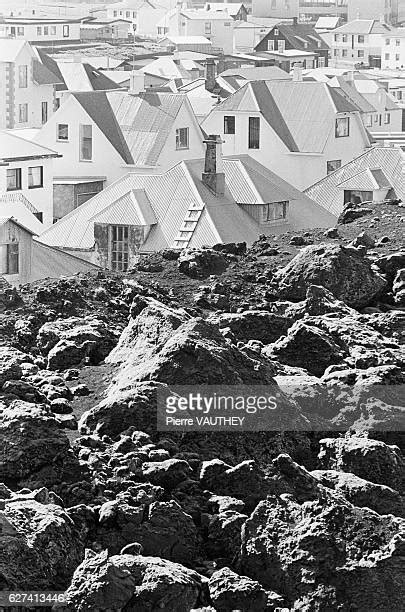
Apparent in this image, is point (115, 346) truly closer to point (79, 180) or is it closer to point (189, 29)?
point (79, 180)

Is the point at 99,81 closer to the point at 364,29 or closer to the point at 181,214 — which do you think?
the point at 181,214

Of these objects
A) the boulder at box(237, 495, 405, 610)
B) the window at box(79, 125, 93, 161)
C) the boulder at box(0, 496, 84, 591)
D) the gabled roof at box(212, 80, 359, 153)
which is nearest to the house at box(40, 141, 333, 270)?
the window at box(79, 125, 93, 161)

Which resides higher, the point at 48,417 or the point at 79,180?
the point at 48,417

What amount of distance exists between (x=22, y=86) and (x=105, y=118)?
68.0ft

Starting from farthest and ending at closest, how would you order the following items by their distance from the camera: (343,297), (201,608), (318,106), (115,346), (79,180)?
(318,106) < (79,180) < (343,297) < (115,346) < (201,608)

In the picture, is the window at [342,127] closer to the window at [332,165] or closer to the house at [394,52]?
the window at [332,165]

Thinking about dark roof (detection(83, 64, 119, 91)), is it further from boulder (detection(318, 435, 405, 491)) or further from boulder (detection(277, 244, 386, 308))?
boulder (detection(318, 435, 405, 491))

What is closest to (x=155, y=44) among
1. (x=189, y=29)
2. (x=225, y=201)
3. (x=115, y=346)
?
(x=189, y=29)

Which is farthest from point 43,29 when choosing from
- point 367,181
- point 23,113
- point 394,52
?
point 367,181

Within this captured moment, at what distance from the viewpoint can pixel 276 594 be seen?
5340 millimetres

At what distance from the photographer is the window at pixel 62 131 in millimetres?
37312

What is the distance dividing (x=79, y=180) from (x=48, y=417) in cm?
3045

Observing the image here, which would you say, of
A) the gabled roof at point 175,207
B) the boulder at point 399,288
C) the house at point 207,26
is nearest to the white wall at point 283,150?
the gabled roof at point 175,207

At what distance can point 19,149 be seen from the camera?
3534 centimetres
